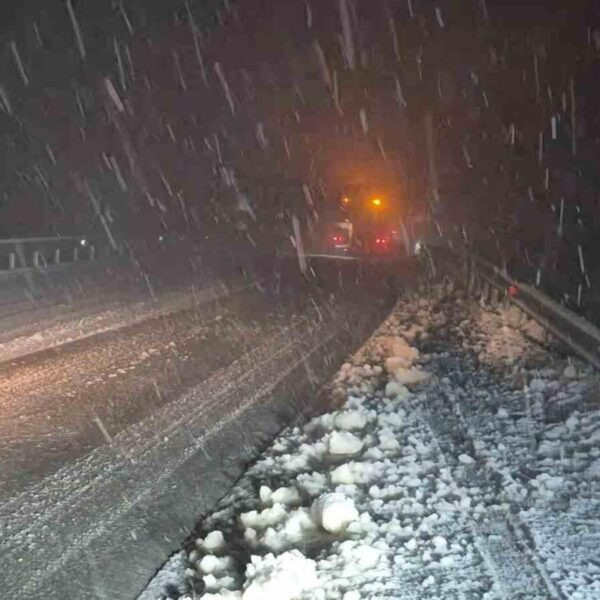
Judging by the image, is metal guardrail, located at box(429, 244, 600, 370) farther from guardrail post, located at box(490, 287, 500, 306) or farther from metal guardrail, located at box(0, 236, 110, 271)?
metal guardrail, located at box(0, 236, 110, 271)

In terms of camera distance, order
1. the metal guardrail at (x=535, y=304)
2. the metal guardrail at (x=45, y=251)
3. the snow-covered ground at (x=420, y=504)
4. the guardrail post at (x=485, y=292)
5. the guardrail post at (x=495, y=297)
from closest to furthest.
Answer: the snow-covered ground at (x=420, y=504)
the metal guardrail at (x=535, y=304)
the guardrail post at (x=495, y=297)
the guardrail post at (x=485, y=292)
the metal guardrail at (x=45, y=251)

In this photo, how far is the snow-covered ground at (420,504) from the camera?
452cm

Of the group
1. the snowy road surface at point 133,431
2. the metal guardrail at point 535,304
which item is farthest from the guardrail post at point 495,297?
the snowy road surface at point 133,431

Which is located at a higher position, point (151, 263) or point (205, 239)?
point (151, 263)

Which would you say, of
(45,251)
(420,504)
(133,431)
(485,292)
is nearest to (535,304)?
(485,292)

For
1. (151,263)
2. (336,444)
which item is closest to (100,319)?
(336,444)

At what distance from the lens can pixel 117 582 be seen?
4852 mm

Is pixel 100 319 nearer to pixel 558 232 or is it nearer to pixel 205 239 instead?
pixel 558 232

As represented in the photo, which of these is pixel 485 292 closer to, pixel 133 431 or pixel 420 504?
pixel 133 431

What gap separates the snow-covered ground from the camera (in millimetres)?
4516

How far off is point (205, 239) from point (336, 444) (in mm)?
37494

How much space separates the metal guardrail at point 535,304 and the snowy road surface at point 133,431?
103 inches

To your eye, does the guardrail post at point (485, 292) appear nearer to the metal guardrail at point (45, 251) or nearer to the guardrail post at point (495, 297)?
the guardrail post at point (495, 297)

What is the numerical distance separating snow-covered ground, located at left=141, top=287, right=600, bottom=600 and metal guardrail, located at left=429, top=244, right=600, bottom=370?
48 cm
